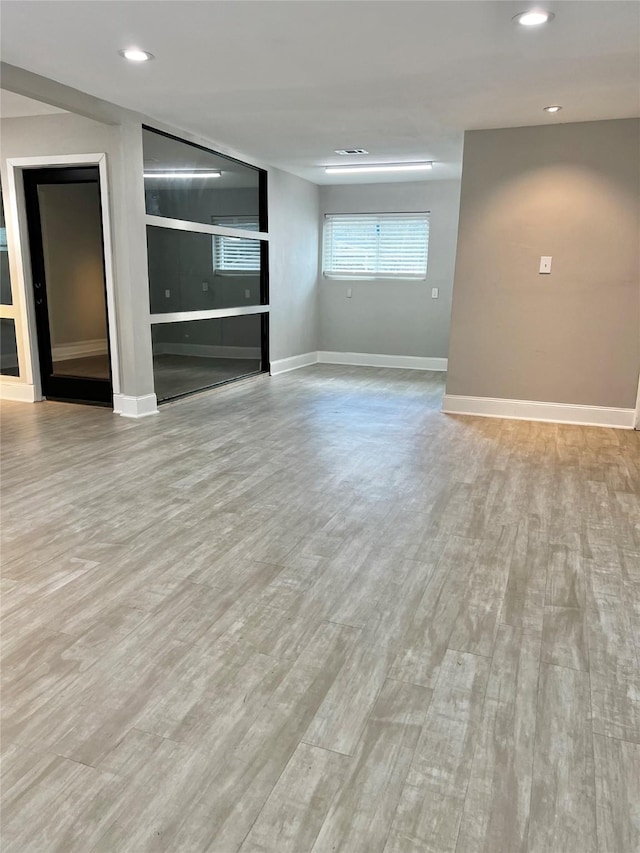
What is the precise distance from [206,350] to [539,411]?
371 cm

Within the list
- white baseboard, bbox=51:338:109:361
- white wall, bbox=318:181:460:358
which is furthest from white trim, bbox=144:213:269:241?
white wall, bbox=318:181:460:358

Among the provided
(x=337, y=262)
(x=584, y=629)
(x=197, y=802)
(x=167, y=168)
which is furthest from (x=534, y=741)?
(x=337, y=262)

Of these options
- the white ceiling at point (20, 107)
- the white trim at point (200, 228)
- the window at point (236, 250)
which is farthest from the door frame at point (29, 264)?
the window at point (236, 250)

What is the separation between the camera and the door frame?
5.07 m

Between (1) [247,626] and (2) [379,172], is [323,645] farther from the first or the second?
(2) [379,172]

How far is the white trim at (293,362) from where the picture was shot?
25.2ft

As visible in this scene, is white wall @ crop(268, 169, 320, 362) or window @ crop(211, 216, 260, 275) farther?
white wall @ crop(268, 169, 320, 362)

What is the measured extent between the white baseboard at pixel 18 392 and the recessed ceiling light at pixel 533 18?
5035 millimetres

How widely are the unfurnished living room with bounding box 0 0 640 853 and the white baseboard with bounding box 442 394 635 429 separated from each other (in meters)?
0.04

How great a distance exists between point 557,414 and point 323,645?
400cm

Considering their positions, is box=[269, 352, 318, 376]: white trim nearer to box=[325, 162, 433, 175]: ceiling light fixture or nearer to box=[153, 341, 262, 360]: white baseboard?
box=[153, 341, 262, 360]: white baseboard

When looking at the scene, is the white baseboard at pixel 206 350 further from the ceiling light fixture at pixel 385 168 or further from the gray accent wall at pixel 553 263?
the gray accent wall at pixel 553 263

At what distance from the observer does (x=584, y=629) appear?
7.23 feet

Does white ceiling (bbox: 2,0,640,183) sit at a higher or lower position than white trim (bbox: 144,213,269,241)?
higher
